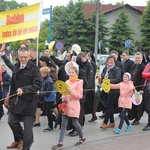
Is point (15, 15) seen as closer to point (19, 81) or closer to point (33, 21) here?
point (33, 21)

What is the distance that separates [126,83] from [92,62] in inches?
63.9

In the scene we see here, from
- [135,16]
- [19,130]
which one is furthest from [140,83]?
[135,16]

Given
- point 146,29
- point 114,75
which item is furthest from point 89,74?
point 146,29

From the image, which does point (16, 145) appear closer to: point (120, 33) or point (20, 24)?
point (20, 24)

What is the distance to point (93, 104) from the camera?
916 cm

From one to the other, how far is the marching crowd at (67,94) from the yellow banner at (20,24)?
526mm

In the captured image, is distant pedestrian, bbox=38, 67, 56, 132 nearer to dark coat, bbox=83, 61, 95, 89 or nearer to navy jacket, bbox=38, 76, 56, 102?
navy jacket, bbox=38, 76, 56, 102

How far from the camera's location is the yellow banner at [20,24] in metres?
7.61

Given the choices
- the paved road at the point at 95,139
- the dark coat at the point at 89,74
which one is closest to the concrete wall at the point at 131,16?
the dark coat at the point at 89,74

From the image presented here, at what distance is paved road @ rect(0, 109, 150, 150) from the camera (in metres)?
6.61

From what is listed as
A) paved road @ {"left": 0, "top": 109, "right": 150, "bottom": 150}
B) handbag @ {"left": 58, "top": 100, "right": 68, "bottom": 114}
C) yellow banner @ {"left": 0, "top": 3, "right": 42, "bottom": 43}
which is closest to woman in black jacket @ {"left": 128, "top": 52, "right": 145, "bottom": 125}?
paved road @ {"left": 0, "top": 109, "right": 150, "bottom": 150}

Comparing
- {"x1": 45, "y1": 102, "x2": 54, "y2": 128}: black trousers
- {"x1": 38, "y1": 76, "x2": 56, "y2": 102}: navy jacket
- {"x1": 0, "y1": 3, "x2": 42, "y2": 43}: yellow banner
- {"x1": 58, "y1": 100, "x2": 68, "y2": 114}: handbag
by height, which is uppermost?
{"x1": 0, "y1": 3, "x2": 42, "y2": 43}: yellow banner

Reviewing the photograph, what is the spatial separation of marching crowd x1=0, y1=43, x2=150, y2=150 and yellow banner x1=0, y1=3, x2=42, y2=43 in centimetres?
53

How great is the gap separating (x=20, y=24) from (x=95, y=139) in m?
2.82
